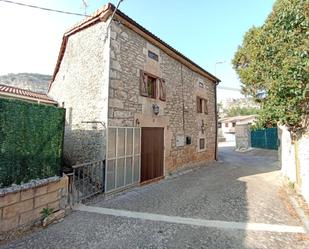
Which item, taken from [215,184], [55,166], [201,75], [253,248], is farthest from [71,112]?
[201,75]

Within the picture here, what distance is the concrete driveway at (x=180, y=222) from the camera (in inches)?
172

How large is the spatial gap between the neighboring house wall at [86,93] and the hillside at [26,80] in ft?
60.2

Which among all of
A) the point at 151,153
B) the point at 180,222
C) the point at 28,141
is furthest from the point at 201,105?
the point at 28,141

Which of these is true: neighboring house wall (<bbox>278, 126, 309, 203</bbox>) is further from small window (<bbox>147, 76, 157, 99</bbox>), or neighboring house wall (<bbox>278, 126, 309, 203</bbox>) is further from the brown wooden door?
small window (<bbox>147, 76, 157, 99</bbox>)

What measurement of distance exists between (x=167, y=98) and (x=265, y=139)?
17.1 metres

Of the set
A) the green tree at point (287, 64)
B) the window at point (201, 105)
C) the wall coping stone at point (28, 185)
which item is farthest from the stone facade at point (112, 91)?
the green tree at point (287, 64)

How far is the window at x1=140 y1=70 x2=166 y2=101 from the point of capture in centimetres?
905

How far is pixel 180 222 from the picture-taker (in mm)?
5336

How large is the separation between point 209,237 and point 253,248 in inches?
31.6

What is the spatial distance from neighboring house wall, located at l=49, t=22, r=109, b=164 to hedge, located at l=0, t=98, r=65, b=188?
77.3 inches

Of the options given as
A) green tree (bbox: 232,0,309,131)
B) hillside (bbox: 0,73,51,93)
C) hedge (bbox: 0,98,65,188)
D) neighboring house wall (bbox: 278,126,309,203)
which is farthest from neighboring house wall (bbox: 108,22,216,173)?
hillside (bbox: 0,73,51,93)

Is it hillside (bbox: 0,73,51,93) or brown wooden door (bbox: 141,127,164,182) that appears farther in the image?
hillside (bbox: 0,73,51,93)

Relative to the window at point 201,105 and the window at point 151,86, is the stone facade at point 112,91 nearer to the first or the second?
the window at point 151,86

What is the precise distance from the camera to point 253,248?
13.6ft
